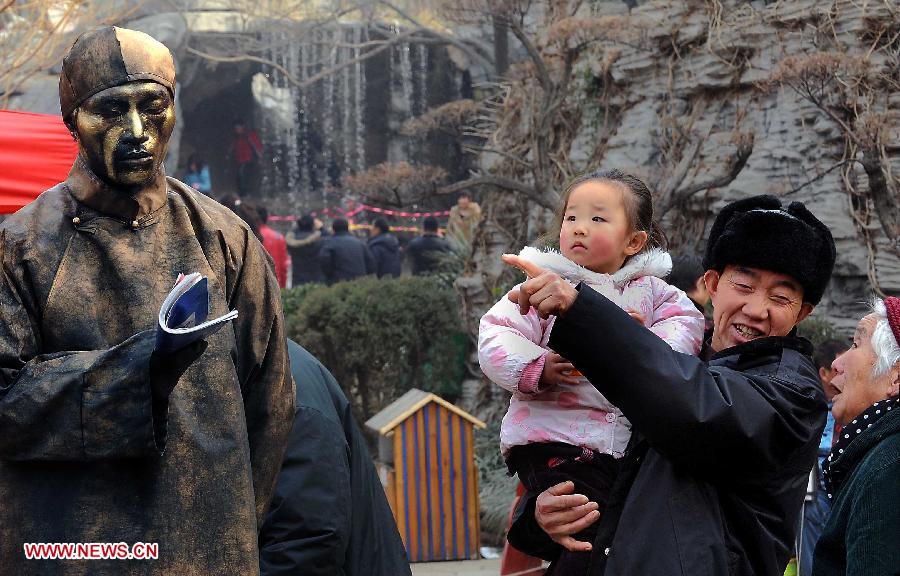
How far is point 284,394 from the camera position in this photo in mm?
2395

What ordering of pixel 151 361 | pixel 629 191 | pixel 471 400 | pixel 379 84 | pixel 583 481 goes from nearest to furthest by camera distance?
pixel 151 361 < pixel 583 481 < pixel 629 191 < pixel 471 400 < pixel 379 84

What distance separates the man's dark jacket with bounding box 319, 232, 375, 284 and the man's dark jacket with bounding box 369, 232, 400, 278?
1065 millimetres

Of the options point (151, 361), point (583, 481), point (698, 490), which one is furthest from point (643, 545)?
point (151, 361)

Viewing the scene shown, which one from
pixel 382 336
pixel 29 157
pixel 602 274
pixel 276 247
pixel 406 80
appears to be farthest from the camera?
pixel 406 80

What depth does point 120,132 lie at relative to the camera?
7.25ft

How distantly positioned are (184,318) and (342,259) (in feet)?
34.9

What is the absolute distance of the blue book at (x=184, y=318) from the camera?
1961mm

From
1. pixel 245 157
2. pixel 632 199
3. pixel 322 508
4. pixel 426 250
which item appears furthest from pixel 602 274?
pixel 245 157

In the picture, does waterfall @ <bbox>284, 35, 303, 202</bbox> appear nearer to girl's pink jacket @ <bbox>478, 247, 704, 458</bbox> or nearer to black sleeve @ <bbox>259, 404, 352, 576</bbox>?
black sleeve @ <bbox>259, 404, 352, 576</bbox>

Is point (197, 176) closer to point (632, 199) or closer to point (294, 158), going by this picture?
point (294, 158)

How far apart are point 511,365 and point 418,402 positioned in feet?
14.2

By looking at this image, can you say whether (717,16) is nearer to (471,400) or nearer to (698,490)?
(471,400)

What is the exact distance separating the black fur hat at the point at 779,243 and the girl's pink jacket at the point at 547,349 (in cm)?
21

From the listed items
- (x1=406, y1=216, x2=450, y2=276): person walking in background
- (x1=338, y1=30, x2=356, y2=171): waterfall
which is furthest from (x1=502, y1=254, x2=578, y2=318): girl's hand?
(x1=338, y1=30, x2=356, y2=171): waterfall
